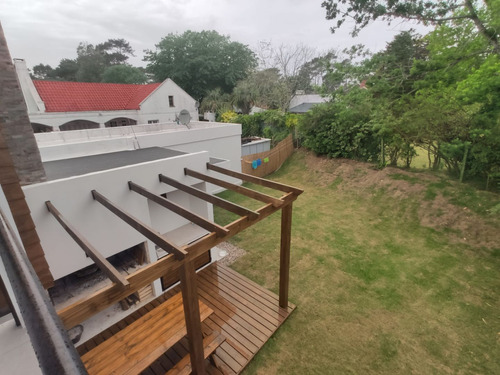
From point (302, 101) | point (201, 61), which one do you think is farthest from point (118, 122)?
point (302, 101)

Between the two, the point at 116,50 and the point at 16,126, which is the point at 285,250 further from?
the point at 116,50

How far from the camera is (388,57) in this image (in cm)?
931

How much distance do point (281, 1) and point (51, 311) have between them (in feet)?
50.4

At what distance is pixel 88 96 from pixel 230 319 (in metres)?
20.7

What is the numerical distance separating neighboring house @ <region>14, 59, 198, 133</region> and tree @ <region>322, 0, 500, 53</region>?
13798 millimetres

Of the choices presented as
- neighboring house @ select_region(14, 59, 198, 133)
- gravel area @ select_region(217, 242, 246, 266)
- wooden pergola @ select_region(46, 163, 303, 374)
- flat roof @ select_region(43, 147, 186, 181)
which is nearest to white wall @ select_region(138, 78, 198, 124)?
neighboring house @ select_region(14, 59, 198, 133)

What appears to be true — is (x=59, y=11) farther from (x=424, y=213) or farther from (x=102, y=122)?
(x=424, y=213)

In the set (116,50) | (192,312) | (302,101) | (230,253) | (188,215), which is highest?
(116,50)

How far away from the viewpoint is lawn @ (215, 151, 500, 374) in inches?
190

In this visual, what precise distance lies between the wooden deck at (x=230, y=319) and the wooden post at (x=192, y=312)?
36.6 inches

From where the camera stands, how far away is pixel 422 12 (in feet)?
26.3

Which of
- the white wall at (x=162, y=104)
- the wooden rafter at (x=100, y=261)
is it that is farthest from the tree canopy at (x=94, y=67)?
the wooden rafter at (x=100, y=261)

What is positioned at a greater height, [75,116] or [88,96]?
[88,96]

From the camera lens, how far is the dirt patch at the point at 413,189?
818 centimetres
